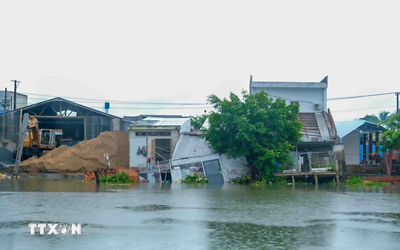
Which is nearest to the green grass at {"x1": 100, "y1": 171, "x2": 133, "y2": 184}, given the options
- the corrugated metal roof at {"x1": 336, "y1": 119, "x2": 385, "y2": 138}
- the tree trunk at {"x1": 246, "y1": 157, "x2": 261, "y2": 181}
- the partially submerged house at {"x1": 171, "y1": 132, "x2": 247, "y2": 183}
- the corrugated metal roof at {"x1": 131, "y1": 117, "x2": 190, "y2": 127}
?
the partially submerged house at {"x1": 171, "y1": 132, "x2": 247, "y2": 183}

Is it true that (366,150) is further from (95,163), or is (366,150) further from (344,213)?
(344,213)

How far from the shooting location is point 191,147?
3894 cm

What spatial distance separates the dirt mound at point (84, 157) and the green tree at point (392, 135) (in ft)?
75.3

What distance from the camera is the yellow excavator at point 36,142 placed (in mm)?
46616

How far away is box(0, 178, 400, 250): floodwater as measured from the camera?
12.4 meters

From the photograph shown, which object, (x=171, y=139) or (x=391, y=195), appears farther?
(x=171, y=139)

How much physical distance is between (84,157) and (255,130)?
17.7 meters

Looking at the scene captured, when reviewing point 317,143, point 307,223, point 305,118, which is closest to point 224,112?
point 317,143

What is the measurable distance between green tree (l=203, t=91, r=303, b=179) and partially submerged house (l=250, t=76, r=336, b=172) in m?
2.07

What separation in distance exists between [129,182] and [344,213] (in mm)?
21349

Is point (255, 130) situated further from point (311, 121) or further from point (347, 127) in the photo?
point (347, 127)

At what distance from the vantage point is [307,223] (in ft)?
51.7

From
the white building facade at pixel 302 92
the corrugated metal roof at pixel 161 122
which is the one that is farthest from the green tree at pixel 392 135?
the corrugated metal roof at pixel 161 122

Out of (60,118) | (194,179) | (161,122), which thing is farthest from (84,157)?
(194,179)
